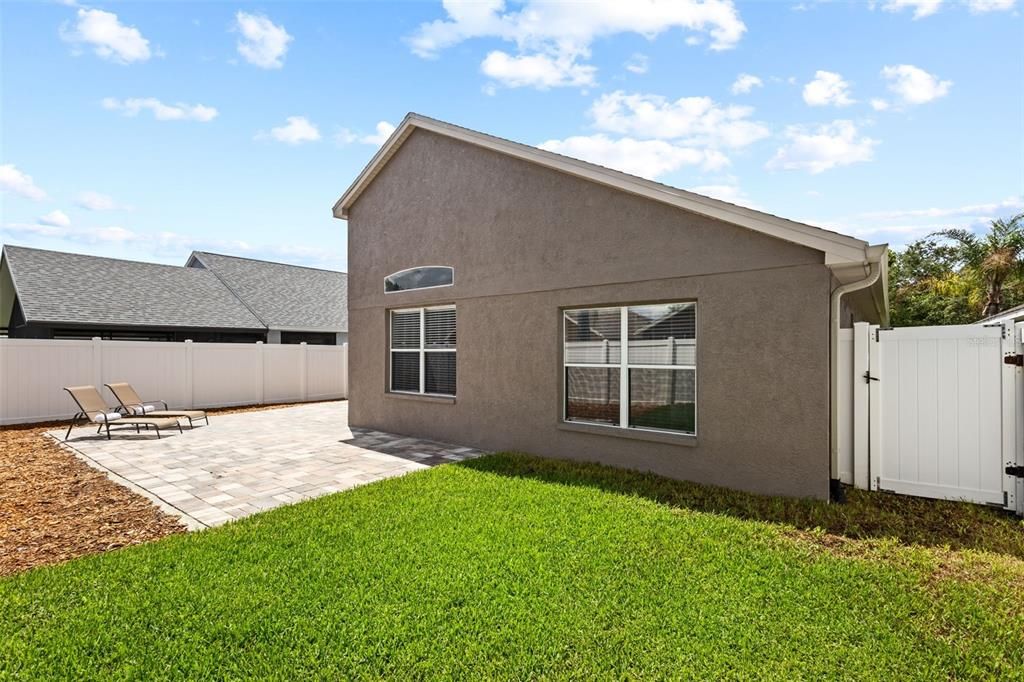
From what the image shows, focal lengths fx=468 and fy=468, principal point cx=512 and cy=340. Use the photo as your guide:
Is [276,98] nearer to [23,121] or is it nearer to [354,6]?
[354,6]

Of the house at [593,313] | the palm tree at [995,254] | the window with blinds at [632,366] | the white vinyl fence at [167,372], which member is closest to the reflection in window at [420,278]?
the house at [593,313]

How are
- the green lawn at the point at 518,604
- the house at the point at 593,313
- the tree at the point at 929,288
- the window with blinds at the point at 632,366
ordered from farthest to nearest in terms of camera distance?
the tree at the point at 929,288 → the window with blinds at the point at 632,366 → the house at the point at 593,313 → the green lawn at the point at 518,604

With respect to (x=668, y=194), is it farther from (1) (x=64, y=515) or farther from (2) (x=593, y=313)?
(1) (x=64, y=515)

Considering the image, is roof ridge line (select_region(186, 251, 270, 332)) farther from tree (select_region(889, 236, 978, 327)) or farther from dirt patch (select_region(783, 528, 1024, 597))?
tree (select_region(889, 236, 978, 327))

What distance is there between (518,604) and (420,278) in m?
7.76

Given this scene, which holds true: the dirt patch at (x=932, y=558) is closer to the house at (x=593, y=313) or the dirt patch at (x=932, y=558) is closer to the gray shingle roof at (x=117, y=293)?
the house at (x=593, y=313)

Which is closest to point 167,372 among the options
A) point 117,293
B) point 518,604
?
point 117,293

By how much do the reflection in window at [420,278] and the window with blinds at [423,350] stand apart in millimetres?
518

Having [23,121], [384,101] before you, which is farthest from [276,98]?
[23,121]

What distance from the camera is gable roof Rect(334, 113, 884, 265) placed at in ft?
17.6

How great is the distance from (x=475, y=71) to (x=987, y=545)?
36.9 ft

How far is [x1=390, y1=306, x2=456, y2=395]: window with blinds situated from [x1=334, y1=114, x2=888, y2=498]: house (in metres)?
0.04

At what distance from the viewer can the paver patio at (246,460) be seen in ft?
20.2

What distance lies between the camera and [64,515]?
18.3 feet
